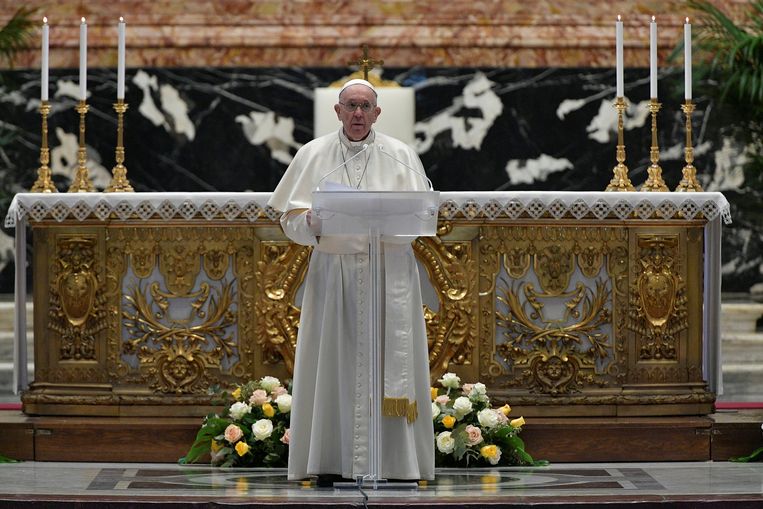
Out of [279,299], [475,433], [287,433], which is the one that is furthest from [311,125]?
[475,433]

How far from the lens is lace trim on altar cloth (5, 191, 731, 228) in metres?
9.15

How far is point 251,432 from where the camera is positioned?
8781 mm

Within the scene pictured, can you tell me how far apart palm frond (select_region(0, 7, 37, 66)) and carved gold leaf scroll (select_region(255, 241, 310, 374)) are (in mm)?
3383

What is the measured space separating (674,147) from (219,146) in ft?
10.9

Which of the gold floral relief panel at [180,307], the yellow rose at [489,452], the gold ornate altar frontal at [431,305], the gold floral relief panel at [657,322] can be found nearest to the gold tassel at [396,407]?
the yellow rose at [489,452]

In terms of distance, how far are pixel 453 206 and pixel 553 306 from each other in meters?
0.78

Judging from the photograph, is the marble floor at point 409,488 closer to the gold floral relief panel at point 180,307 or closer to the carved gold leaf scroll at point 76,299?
the gold floral relief panel at point 180,307

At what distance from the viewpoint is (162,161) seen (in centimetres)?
1260

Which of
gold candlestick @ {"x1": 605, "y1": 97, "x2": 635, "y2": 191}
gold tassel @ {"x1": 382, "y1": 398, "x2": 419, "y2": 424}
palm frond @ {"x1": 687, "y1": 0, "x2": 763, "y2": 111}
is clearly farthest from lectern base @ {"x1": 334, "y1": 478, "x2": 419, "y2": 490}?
palm frond @ {"x1": 687, "y1": 0, "x2": 763, "y2": 111}

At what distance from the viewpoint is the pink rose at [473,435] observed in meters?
8.65

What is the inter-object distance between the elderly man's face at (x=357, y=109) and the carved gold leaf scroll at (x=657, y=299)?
208 centimetres

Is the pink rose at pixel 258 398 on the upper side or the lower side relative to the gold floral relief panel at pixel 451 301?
lower

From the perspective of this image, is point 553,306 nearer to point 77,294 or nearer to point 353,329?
point 353,329

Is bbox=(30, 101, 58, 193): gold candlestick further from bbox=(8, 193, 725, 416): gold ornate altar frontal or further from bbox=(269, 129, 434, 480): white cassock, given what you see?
bbox=(269, 129, 434, 480): white cassock
